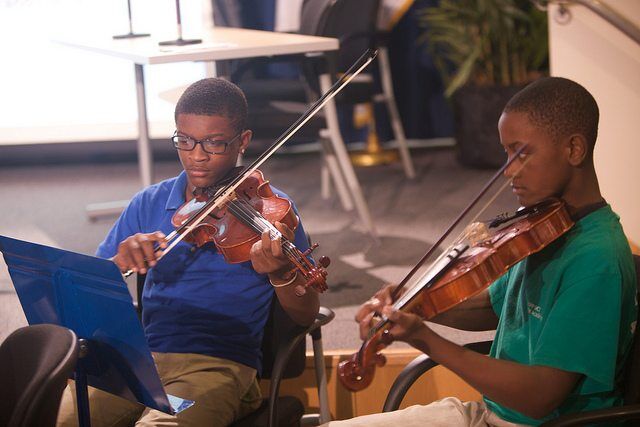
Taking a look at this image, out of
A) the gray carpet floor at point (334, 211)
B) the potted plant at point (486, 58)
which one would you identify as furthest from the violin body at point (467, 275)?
the potted plant at point (486, 58)

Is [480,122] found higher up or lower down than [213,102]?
lower down

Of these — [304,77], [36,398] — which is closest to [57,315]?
[36,398]

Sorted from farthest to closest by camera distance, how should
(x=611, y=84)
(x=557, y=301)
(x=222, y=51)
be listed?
(x=611, y=84), (x=222, y=51), (x=557, y=301)

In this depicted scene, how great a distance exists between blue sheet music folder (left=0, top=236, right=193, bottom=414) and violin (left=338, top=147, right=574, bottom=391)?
1.25 ft

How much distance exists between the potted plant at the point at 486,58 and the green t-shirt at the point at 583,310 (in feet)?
11.8

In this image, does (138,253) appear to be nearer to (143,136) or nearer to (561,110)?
(561,110)

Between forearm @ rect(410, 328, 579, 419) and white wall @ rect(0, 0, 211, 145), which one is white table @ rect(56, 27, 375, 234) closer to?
white wall @ rect(0, 0, 211, 145)

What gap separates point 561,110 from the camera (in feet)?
5.60

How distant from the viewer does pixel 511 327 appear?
182cm

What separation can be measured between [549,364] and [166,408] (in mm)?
688

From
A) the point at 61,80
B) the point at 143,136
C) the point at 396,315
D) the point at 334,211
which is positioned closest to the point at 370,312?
the point at 396,315

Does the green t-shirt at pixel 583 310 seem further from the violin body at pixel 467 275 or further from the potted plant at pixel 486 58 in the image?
the potted plant at pixel 486 58

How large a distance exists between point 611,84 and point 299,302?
2016mm

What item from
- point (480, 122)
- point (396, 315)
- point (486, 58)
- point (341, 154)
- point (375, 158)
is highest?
point (396, 315)
